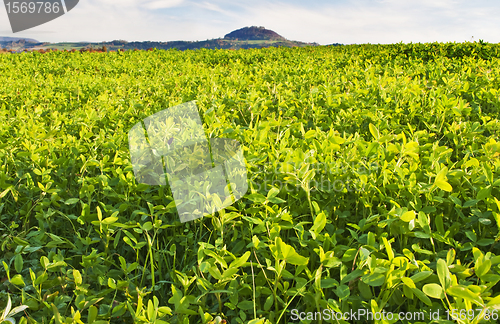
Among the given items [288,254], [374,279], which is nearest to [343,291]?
[374,279]

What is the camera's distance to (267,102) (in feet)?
9.89

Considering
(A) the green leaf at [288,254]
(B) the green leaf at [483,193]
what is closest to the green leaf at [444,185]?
(B) the green leaf at [483,193]

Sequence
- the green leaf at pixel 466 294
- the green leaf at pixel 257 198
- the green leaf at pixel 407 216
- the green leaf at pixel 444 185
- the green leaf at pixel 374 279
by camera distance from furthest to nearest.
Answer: the green leaf at pixel 257 198 < the green leaf at pixel 444 185 < the green leaf at pixel 407 216 < the green leaf at pixel 374 279 < the green leaf at pixel 466 294

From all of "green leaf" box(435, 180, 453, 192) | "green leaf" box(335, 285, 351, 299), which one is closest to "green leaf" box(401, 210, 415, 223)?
"green leaf" box(435, 180, 453, 192)

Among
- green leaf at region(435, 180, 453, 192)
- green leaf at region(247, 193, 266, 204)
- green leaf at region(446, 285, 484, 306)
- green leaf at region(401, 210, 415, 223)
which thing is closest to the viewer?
green leaf at region(446, 285, 484, 306)

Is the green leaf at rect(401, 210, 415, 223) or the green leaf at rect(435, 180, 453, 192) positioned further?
the green leaf at rect(435, 180, 453, 192)

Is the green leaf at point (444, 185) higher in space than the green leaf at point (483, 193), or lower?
higher

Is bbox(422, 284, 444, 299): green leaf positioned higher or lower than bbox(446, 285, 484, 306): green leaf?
lower

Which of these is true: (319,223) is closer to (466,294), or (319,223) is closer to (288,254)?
(288,254)

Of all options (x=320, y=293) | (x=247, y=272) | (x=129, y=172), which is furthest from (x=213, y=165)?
(x=320, y=293)

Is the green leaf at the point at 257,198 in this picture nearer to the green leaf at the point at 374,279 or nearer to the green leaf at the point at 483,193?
the green leaf at the point at 374,279

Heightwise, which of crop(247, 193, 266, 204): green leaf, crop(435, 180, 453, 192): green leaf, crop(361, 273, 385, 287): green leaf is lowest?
crop(361, 273, 385, 287): green leaf

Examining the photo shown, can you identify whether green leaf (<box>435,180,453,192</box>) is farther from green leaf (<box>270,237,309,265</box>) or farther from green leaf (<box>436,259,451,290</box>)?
green leaf (<box>270,237,309,265</box>)

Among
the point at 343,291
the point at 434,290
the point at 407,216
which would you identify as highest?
the point at 407,216
